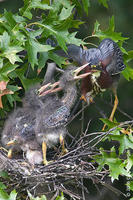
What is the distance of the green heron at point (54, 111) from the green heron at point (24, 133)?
0.06m

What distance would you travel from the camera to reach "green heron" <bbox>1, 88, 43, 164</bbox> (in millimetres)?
3113

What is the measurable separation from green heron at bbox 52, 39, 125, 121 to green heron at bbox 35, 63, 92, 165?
22cm

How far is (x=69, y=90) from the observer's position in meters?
3.25

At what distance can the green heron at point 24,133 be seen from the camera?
10.2 feet

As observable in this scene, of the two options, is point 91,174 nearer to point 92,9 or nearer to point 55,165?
point 55,165

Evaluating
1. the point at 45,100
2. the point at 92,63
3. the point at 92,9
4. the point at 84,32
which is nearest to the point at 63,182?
the point at 45,100

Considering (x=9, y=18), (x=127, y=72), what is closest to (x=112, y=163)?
(x=127, y=72)

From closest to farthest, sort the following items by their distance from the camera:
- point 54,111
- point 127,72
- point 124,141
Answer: point 124,141 → point 54,111 → point 127,72

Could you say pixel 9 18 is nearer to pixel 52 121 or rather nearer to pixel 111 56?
pixel 52 121

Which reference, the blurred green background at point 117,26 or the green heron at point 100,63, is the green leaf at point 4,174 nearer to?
the green heron at point 100,63

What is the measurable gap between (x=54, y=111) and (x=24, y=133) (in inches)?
10.1

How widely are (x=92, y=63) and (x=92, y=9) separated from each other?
101 centimetres

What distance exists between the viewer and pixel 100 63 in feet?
11.3

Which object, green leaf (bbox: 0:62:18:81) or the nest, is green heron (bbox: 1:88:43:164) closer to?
the nest
